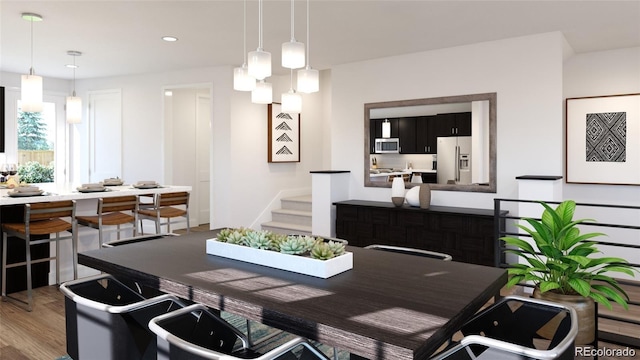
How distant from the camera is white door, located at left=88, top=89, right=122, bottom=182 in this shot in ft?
23.1

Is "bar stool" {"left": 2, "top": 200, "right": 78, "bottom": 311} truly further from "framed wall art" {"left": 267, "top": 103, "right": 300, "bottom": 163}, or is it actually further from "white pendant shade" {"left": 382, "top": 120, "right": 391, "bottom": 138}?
"white pendant shade" {"left": 382, "top": 120, "right": 391, "bottom": 138}

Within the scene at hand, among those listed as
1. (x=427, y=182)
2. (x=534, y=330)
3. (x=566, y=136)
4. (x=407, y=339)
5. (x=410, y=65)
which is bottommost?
→ (x=534, y=330)

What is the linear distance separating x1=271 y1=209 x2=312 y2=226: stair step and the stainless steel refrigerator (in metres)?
2.05

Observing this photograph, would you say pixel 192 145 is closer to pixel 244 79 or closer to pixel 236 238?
pixel 244 79

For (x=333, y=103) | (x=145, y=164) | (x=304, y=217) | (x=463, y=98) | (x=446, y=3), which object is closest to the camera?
(x=446, y=3)

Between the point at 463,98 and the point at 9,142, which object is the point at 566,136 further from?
the point at 9,142

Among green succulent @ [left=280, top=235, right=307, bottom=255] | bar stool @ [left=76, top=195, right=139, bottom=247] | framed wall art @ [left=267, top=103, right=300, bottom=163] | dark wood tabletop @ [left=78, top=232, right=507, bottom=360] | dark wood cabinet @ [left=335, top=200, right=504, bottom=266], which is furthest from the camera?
framed wall art @ [left=267, top=103, right=300, bottom=163]

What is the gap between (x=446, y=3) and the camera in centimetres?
351

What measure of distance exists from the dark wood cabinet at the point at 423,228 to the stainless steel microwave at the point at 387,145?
65 cm

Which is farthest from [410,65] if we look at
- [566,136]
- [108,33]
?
[108,33]

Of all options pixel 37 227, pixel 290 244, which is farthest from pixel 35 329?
pixel 290 244

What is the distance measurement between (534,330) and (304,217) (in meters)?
4.59

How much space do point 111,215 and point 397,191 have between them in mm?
3082

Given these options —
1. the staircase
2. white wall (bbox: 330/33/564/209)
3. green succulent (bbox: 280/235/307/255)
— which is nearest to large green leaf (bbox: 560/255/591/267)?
green succulent (bbox: 280/235/307/255)
